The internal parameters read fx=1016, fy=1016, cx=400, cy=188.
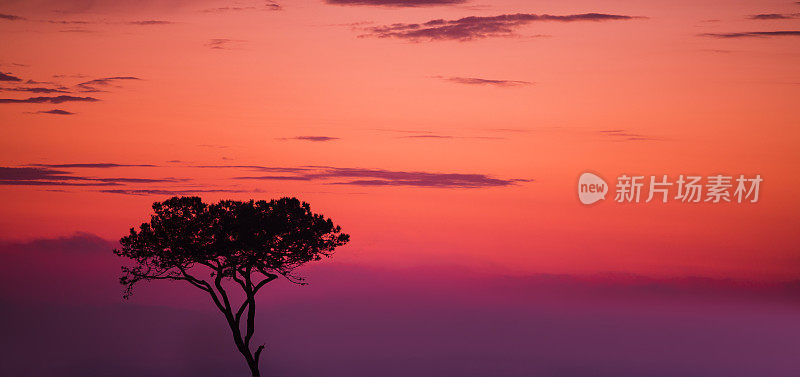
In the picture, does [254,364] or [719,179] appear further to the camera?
[254,364]

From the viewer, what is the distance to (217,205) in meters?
56.4

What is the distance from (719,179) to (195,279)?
28.9 m

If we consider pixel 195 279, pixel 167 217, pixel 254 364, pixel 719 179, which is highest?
pixel 719 179

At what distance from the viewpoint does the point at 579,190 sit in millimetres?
53719

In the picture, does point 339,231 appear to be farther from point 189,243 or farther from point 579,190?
point 579,190

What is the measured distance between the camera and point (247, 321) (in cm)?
5650

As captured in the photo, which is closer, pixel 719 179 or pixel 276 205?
pixel 719 179

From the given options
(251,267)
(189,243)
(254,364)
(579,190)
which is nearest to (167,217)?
(189,243)

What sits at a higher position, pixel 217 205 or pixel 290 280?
pixel 217 205

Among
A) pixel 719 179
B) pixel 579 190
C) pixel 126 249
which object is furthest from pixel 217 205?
pixel 719 179

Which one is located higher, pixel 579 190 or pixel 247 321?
pixel 579 190

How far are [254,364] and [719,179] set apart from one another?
88.2 feet

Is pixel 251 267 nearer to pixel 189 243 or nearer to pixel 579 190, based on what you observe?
pixel 189 243

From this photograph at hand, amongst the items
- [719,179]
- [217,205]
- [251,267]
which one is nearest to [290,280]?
[251,267]
